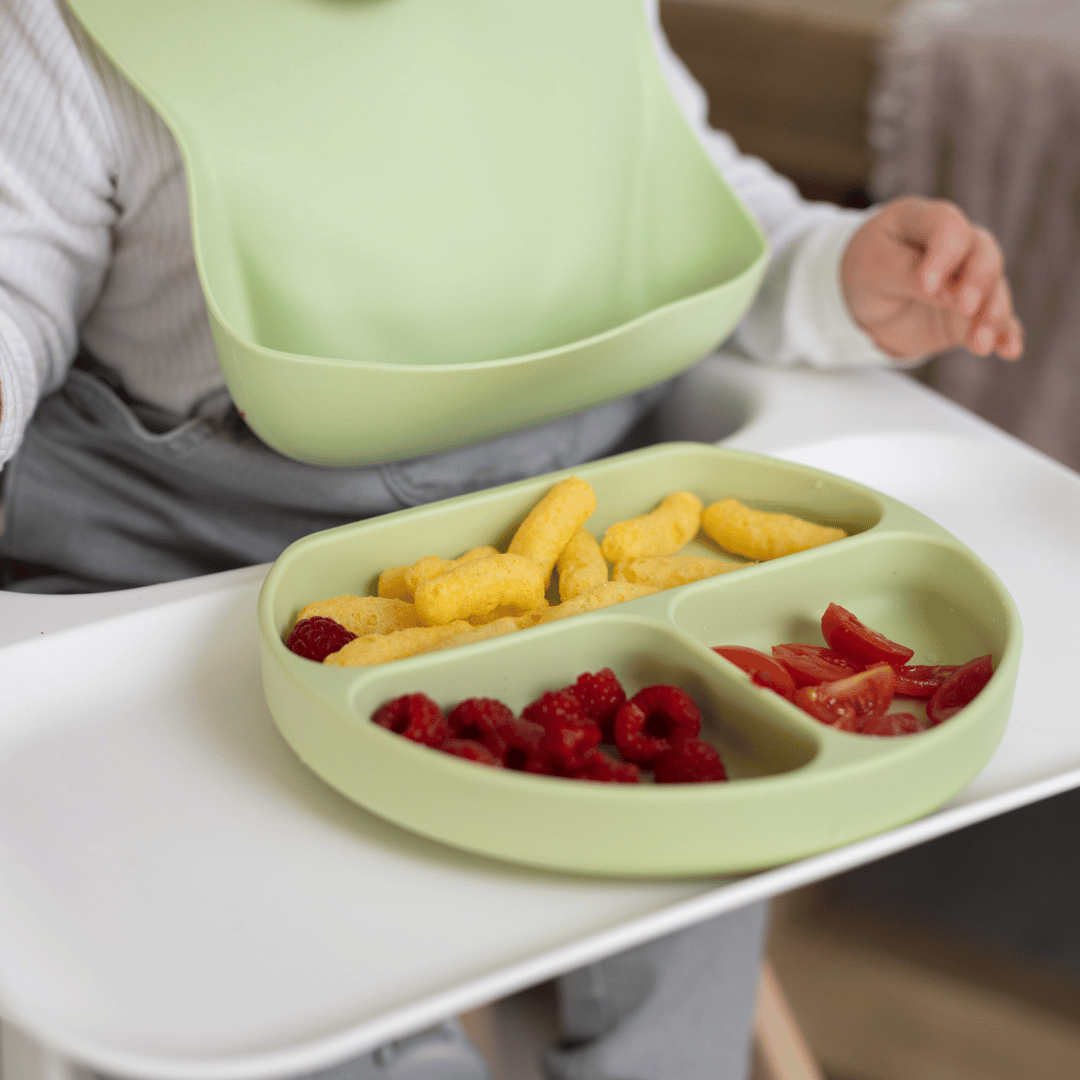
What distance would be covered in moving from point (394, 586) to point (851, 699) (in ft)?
0.75

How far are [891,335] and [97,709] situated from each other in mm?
583

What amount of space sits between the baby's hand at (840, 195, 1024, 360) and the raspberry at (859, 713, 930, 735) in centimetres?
34

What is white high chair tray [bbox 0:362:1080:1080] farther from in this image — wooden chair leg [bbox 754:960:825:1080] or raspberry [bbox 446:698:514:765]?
wooden chair leg [bbox 754:960:825:1080]

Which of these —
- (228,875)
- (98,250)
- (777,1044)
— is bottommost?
(777,1044)

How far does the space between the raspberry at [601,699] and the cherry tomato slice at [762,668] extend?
0.20 ft

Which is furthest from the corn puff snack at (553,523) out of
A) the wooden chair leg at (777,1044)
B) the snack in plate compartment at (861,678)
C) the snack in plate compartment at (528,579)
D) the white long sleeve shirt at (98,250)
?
the wooden chair leg at (777,1044)

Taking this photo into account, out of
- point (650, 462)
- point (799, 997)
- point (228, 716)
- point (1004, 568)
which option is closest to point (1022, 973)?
point (799, 997)

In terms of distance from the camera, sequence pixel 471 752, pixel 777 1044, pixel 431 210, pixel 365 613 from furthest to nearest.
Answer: pixel 777 1044, pixel 431 210, pixel 365 613, pixel 471 752

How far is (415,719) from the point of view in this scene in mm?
431

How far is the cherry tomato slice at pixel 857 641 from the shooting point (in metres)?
0.51

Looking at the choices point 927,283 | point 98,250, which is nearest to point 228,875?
point 98,250

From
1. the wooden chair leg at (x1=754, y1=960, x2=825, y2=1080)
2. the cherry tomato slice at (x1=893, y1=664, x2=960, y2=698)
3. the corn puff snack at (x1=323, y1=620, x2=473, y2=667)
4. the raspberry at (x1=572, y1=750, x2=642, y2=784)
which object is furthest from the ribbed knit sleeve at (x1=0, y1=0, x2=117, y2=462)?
the wooden chair leg at (x1=754, y1=960, x2=825, y2=1080)

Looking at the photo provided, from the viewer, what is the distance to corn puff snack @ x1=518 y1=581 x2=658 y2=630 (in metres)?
0.52

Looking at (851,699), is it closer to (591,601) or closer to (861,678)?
(861,678)
